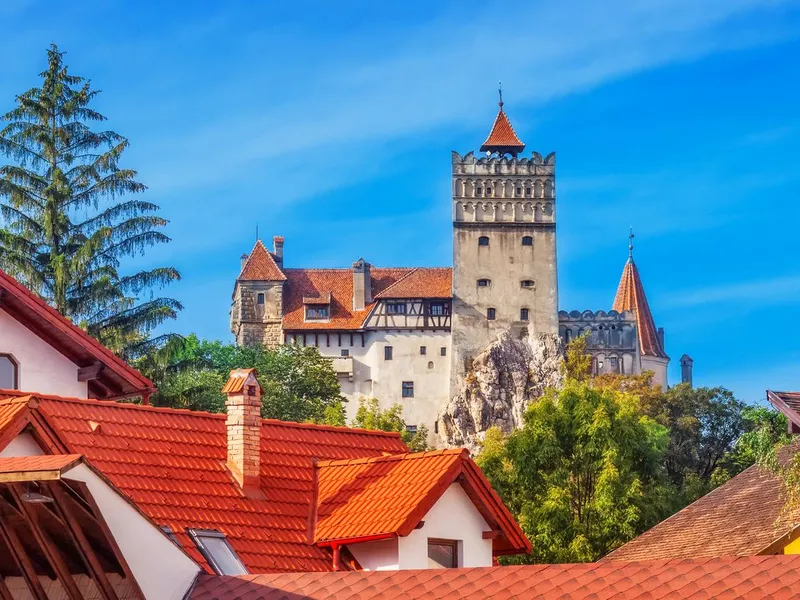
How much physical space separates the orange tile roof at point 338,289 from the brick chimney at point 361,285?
0.38 metres

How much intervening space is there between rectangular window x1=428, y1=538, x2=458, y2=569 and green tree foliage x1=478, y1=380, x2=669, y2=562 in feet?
87.9

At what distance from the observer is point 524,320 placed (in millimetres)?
117750

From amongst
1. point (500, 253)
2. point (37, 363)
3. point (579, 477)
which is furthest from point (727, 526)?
point (500, 253)

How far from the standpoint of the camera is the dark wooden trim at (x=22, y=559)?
1759cm

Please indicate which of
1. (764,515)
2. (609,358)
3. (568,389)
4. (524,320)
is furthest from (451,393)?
(764,515)

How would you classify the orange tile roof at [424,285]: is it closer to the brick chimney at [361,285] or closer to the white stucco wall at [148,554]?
the brick chimney at [361,285]

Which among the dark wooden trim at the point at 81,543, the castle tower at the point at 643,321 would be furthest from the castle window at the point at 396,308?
the dark wooden trim at the point at 81,543

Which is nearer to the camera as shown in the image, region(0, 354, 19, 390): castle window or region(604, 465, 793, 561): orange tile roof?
region(0, 354, 19, 390): castle window

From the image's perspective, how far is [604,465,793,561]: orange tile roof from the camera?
30062 millimetres

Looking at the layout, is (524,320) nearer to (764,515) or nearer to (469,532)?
(764,515)

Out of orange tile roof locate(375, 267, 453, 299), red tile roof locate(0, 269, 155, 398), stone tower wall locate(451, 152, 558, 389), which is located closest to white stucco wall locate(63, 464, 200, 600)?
red tile roof locate(0, 269, 155, 398)

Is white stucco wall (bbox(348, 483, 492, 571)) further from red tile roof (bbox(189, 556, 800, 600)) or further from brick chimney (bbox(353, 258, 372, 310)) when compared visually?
brick chimney (bbox(353, 258, 372, 310))

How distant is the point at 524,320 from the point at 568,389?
60.0 metres

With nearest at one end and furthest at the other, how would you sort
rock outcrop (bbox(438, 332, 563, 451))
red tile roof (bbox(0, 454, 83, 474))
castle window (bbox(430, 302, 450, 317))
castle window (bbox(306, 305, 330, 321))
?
red tile roof (bbox(0, 454, 83, 474))
rock outcrop (bbox(438, 332, 563, 451))
castle window (bbox(430, 302, 450, 317))
castle window (bbox(306, 305, 330, 321))
